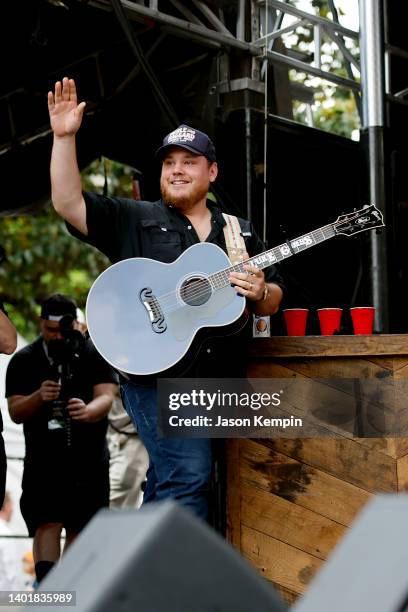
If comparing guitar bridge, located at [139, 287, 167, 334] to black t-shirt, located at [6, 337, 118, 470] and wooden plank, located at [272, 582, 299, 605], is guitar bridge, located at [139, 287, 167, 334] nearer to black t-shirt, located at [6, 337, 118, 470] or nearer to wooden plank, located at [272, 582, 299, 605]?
wooden plank, located at [272, 582, 299, 605]

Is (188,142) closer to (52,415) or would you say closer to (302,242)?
(302,242)

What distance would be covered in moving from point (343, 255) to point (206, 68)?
1251 mm

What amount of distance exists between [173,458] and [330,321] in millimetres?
921

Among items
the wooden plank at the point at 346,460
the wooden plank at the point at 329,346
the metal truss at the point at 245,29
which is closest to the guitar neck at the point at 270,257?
the wooden plank at the point at 329,346

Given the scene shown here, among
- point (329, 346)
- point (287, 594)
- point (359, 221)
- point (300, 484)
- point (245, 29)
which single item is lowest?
point (287, 594)

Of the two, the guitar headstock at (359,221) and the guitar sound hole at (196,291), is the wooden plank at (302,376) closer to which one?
the guitar sound hole at (196,291)

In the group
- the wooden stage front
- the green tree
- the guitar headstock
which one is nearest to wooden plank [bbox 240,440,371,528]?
the wooden stage front

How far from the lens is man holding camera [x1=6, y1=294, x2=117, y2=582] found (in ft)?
18.3

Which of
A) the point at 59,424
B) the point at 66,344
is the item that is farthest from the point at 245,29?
the point at 59,424

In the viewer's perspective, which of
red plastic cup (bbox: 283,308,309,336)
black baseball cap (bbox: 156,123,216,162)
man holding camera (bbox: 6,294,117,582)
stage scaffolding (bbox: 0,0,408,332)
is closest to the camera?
black baseball cap (bbox: 156,123,216,162)

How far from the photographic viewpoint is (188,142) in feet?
13.2

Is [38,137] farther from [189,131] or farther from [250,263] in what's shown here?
[250,263]

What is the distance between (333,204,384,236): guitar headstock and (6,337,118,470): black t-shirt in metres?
2.18

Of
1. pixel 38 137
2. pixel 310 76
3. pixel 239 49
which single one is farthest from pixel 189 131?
pixel 38 137
